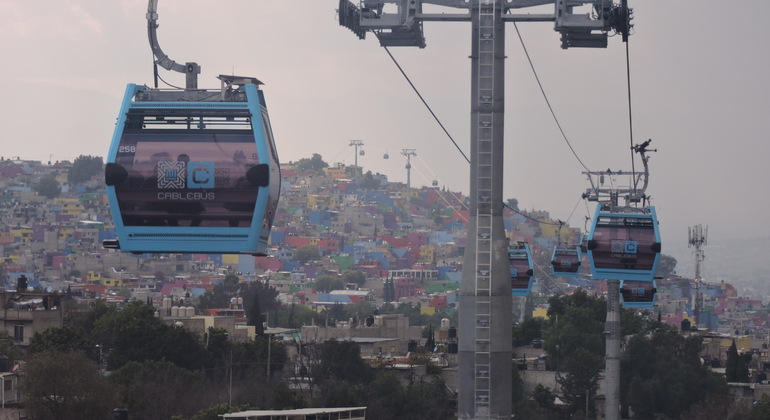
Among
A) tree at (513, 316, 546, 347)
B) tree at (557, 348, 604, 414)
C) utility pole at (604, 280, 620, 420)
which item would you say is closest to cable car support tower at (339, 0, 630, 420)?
utility pole at (604, 280, 620, 420)

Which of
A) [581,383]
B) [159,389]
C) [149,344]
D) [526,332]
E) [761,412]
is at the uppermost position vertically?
[526,332]

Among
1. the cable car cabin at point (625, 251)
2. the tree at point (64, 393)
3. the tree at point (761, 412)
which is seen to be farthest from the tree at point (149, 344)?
the cable car cabin at point (625, 251)

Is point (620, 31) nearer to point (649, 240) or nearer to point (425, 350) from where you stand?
point (649, 240)

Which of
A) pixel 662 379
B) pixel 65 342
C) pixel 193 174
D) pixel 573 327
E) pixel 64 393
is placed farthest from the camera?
pixel 573 327

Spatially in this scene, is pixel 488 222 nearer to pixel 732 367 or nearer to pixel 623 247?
pixel 623 247

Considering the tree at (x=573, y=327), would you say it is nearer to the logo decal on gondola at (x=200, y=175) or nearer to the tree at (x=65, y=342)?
the tree at (x=65, y=342)

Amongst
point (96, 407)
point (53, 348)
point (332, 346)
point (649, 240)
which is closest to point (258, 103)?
point (649, 240)

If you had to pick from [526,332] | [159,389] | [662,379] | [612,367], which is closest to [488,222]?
[612,367]
